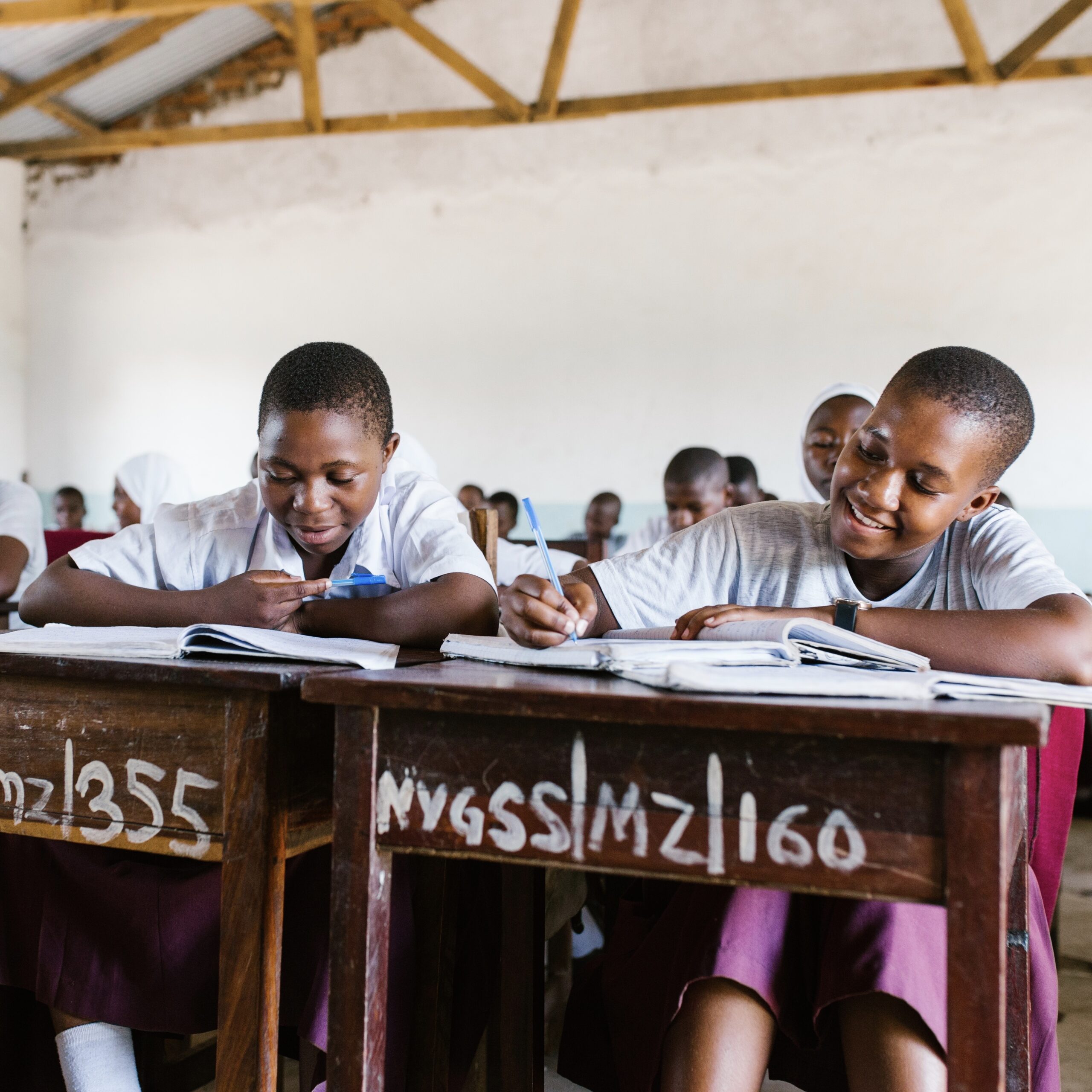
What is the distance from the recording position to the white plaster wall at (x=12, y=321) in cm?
684

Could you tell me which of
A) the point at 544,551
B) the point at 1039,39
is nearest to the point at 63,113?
the point at 1039,39

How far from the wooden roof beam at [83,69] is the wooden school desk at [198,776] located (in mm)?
6169

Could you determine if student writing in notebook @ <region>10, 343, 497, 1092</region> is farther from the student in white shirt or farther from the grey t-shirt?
the student in white shirt

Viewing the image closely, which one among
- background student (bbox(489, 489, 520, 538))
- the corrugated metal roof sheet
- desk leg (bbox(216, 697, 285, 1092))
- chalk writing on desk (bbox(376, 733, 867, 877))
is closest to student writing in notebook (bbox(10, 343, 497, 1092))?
desk leg (bbox(216, 697, 285, 1092))

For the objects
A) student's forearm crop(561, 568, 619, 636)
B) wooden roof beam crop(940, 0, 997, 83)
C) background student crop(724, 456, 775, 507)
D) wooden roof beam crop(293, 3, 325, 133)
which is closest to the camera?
student's forearm crop(561, 568, 619, 636)

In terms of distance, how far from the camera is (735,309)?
5648 mm

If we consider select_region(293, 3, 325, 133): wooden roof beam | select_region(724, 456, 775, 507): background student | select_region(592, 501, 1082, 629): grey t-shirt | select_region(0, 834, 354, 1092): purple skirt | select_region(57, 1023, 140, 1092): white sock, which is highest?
select_region(293, 3, 325, 133): wooden roof beam

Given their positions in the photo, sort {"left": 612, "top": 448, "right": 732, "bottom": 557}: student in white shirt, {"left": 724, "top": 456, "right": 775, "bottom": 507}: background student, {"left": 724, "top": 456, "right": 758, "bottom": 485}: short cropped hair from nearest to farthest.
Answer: {"left": 612, "top": 448, "right": 732, "bottom": 557}: student in white shirt < {"left": 724, "top": 456, "right": 775, "bottom": 507}: background student < {"left": 724, "top": 456, "right": 758, "bottom": 485}: short cropped hair

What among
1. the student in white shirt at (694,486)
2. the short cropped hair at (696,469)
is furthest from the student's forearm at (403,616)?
the short cropped hair at (696,469)

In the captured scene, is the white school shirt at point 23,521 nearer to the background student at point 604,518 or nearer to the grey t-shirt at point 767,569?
the grey t-shirt at point 767,569

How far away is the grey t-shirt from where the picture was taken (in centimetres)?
135

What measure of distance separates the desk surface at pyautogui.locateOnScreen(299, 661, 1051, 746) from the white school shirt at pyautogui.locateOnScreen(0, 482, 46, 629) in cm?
199

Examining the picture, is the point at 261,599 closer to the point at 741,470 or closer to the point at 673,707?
the point at 673,707

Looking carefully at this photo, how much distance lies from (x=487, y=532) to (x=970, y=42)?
434 centimetres
